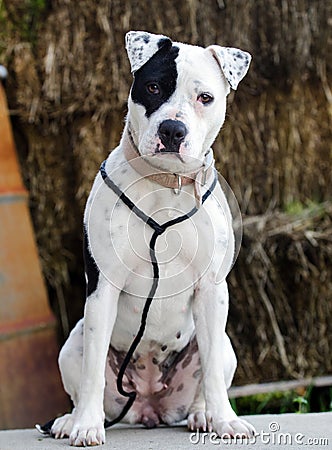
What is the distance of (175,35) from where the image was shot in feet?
12.7

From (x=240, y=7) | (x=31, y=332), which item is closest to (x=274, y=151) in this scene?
(x=240, y=7)

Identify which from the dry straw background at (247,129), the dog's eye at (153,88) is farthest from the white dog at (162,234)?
the dry straw background at (247,129)

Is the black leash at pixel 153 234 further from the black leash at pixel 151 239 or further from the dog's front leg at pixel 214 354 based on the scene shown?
the dog's front leg at pixel 214 354

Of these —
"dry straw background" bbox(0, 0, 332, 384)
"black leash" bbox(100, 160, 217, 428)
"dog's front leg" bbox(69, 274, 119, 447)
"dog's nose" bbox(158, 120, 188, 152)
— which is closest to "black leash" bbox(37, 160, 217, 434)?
"black leash" bbox(100, 160, 217, 428)

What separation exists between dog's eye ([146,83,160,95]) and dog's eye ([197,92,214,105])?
0.39ft

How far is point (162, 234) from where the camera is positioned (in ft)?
8.13

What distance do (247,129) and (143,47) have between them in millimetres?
1573

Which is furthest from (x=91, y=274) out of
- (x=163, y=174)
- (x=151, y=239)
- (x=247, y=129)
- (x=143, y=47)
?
(x=247, y=129)

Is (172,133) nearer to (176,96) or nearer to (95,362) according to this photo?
(176,96)

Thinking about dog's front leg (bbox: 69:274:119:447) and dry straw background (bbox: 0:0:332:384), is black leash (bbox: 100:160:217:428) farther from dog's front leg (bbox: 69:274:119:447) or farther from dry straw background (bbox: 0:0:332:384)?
dry straw background (bbox: 0:0:332:384)

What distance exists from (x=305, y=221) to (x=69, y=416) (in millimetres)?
1616

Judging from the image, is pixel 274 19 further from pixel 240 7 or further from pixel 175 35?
pixel 175 35

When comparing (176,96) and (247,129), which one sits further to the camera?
(247,129)

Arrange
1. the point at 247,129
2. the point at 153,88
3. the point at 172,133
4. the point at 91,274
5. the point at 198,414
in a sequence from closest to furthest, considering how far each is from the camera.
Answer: the point at 172,133 → the point at 153,88 → the point at 91,274 → the point at 198,414 → the point at 247,129
